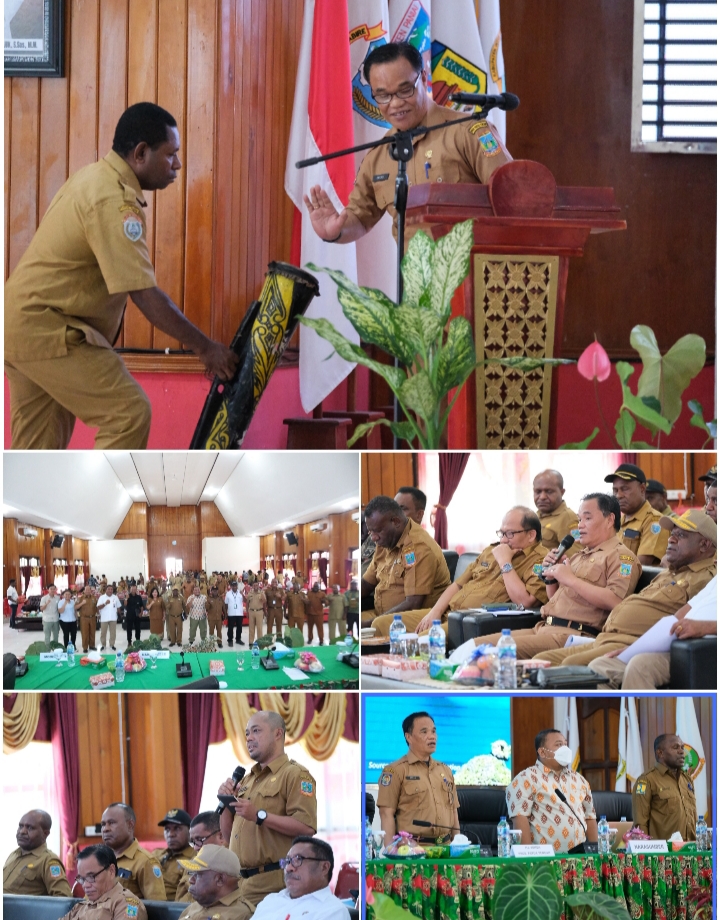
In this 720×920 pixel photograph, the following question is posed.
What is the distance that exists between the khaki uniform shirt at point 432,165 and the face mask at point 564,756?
4.79 ft

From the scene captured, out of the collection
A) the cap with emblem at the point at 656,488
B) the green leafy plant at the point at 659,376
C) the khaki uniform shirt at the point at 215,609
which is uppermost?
the green leafy plant at the point at 659,376

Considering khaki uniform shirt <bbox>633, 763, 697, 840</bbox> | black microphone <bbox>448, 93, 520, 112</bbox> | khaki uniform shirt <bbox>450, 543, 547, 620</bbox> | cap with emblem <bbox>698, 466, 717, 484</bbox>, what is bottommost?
khaki uniform shirt <bbox>633, 763, 697, 840</bbox>

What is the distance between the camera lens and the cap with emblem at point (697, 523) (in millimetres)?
2203

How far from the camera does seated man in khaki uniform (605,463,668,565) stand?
223cm

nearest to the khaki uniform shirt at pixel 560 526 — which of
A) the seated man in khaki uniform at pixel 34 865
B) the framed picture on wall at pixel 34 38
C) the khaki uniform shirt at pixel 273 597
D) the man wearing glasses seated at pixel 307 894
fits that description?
the khaki uniform shirt at pixel 273 597

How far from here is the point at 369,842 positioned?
227 centimetres

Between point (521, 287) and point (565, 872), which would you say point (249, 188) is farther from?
point (565, 872)

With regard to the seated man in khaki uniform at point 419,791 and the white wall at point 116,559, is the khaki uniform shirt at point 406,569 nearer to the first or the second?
the seated man in khaki uniform at point 419,791

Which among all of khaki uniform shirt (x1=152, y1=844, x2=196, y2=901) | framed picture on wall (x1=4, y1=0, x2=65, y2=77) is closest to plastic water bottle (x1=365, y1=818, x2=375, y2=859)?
khaki uniform shirt (x1=152, y1=844, x2=196, y2=901)

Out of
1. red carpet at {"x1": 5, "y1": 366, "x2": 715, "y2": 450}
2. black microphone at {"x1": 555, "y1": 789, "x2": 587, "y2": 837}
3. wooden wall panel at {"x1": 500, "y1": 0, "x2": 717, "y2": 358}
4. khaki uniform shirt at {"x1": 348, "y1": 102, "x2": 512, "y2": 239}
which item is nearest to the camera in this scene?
black microphone at {"x1": 555, "y1": 789, "x2": 587, "y2": 837}

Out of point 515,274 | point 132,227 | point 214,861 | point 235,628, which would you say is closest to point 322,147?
point 132,227

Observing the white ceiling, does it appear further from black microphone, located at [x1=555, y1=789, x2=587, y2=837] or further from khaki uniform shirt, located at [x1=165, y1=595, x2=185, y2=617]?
black microphone, located at [x1=555, y1=789, x2=587, y2=837]

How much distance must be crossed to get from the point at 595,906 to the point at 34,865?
1213 mm

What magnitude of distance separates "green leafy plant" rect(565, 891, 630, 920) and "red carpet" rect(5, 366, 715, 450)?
3.99 feet
